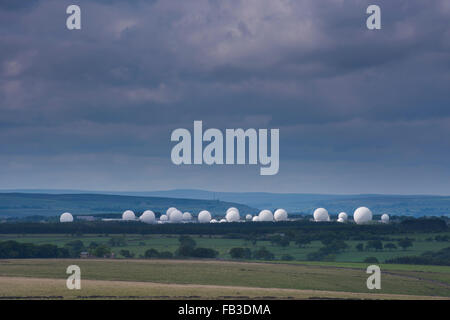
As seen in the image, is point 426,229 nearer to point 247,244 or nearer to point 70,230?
point 247,244

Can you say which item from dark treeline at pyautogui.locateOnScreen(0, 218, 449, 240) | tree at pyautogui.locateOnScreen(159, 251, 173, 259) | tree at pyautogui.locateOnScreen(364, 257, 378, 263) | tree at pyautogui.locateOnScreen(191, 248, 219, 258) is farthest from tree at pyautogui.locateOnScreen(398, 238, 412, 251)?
tree at pyautogui.locateOnScreen(159, 251, 173, 259)

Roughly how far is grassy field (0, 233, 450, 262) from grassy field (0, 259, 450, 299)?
1477 centimetres

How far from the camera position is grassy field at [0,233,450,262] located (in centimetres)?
11244

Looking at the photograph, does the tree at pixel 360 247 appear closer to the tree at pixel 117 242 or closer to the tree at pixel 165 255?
the tree at pixel 165 255

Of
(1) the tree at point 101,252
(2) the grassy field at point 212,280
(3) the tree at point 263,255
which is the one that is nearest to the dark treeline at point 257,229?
(3) the tree at point 263,255

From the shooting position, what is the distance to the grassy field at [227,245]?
369 ft

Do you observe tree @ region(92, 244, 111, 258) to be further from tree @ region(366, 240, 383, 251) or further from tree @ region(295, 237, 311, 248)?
tree @ region(366, 240, 383, 251)

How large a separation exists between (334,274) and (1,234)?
9550 centimetres

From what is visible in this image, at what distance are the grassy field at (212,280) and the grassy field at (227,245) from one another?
14.8 metres

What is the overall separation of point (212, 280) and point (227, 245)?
53.7 meters

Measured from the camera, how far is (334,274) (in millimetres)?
80875

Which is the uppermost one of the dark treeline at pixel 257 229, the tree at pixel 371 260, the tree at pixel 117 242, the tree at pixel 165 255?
the dark treeline at pixel 257 229

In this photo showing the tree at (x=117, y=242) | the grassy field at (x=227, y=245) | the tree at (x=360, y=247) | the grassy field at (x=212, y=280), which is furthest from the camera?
the tree at (x=117, y=242)
